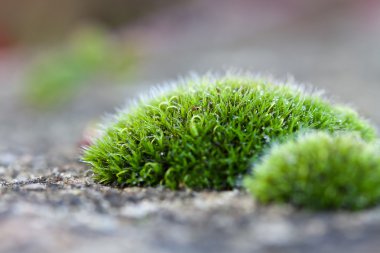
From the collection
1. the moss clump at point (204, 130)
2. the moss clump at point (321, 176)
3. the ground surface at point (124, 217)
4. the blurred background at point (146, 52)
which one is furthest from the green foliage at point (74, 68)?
the moss clump at point (321, 176)

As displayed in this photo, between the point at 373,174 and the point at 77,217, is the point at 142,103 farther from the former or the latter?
the point at 373,174

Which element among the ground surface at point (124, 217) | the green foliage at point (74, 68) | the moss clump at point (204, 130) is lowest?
the ground surface at point (124, 217)

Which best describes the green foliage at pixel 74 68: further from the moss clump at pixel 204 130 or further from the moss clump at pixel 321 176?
the moss clump at pixel 321 176

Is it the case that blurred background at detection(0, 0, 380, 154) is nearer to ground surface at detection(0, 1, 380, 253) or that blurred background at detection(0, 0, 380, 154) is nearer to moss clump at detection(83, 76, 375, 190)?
ground surface at detection(0, 1, 380, 253)

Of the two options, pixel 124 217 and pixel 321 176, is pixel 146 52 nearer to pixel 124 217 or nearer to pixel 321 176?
pixel 124 217

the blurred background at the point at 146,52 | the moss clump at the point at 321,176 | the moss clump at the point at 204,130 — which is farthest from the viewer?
the blurred background at the point at 146,52

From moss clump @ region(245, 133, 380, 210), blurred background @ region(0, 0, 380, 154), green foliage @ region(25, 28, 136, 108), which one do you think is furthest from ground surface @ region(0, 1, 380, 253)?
green foliage @ region(25, 28, 136, 108)
